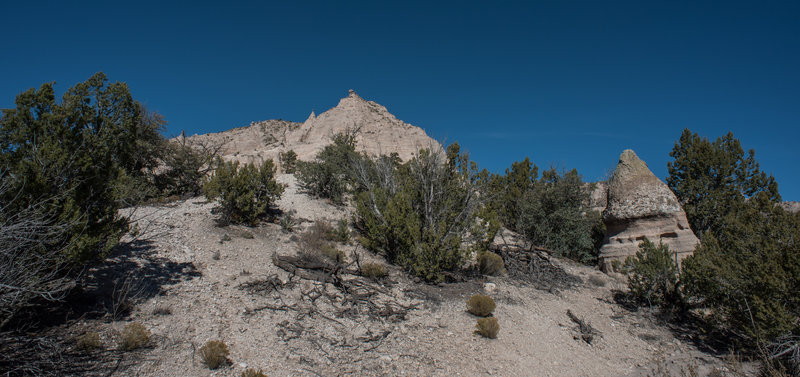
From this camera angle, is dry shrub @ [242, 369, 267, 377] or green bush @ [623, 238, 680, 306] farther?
green bush @ [623, 238, 680, 306]

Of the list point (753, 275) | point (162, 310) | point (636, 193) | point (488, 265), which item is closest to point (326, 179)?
point (488, 265)

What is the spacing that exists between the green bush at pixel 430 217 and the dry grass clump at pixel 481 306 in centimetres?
181

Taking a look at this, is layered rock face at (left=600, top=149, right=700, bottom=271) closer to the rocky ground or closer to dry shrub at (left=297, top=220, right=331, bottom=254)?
the rocky ground

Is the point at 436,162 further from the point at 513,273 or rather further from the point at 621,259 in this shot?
the point at 621,259

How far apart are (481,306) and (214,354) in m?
5.92

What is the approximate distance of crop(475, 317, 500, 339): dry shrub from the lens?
24.3 feet

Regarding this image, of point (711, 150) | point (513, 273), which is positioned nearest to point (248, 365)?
point (513, 273)

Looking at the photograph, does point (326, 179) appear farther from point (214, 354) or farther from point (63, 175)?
point (214, 354)

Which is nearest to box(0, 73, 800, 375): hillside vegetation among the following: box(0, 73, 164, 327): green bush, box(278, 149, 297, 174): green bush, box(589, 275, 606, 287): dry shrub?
box(0, 73, 164, 327): green bush

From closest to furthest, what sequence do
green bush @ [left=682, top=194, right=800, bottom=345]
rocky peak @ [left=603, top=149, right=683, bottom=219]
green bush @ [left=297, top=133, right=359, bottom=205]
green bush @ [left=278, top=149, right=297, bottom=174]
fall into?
green bush @ [left=682, top=194, right=800, bottom=345] → rocky peak @ [left=603, top=149, right=683, bottom=219] → green bush @ [left=297, top=133, right=359, bottom=205] → green bush @ [left=278, top=149, right=297, bottom=174]

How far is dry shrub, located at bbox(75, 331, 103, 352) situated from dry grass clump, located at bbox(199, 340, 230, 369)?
1354 millimetres

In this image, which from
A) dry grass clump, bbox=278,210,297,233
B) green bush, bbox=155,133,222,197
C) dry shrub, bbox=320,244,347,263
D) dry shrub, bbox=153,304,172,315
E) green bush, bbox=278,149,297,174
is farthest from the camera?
green bush, bbox=278,149,297,174

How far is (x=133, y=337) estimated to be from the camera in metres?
5.09

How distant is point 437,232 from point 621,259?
27.4 feet
